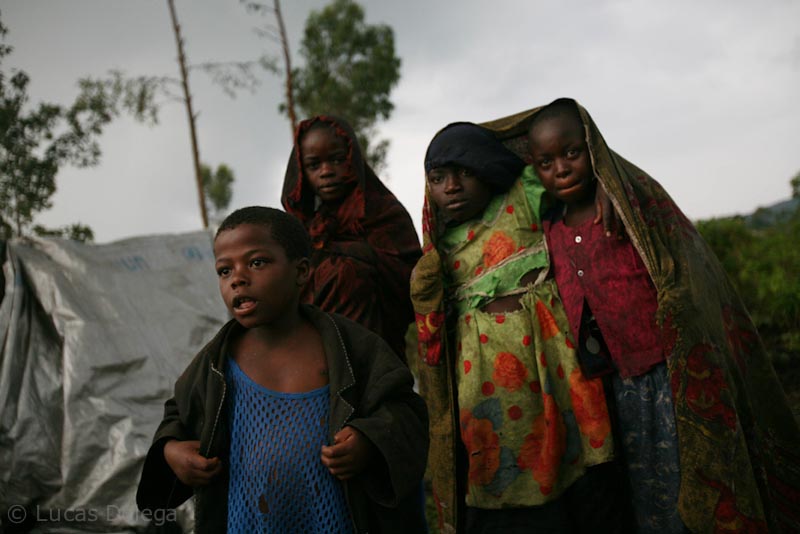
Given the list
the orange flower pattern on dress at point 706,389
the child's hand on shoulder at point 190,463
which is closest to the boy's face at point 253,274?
the child's hand on shoulder at point 190,463

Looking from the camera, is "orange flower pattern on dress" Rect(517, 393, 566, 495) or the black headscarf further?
the black headscarf

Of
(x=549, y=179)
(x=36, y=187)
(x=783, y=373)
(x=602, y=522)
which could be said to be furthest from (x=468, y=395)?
(x=36, y=187)

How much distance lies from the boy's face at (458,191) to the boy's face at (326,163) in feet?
1.30

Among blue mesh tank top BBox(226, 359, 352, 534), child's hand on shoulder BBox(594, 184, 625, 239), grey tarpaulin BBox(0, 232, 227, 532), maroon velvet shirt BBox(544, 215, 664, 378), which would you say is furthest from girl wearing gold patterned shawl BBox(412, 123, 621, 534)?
grey tarpaulin BBox(0, 232, 227, 532)

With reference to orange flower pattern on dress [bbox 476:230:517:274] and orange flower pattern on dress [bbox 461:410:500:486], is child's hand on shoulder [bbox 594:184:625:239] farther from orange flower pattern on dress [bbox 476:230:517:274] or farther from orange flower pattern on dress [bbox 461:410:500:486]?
orange flower pattern on dress [bbox 461:410:500:486]

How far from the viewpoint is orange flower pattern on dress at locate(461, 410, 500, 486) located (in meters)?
2.43

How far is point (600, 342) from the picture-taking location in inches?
95.3

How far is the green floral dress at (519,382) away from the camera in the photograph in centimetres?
235

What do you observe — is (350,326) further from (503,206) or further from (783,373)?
(783,373)

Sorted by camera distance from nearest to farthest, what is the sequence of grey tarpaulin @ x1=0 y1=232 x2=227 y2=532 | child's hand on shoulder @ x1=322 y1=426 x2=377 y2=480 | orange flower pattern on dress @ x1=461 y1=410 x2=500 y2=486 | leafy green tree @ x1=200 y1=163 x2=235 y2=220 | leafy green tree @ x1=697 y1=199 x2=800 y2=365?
child's hand on shoulder @ x1=322 y1=426 x2=377 y2=480 < orange flower pattern on dress @ x1=461 y1=410 x2=500 y2=486 < grey tarpaulin @ x1=0 y1=232 x2=227 y2=532 < leafy green tree @ x1=697 y1=199 x2=800 y2=365 < leafy green tree @ x1=200 y1=163 x2=235 y2=220

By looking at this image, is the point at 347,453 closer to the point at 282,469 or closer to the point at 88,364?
the point at 282,469

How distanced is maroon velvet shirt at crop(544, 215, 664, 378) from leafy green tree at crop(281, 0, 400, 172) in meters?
14.8

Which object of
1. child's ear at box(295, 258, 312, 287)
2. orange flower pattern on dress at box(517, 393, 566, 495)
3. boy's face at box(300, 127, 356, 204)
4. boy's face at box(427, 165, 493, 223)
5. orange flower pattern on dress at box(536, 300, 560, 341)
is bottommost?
orange flower pattern on dress at box(517, 393, 566, 495)

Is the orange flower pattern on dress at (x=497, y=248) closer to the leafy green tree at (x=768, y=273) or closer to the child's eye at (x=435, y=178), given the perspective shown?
the child's eye at (x=435, y=178)
